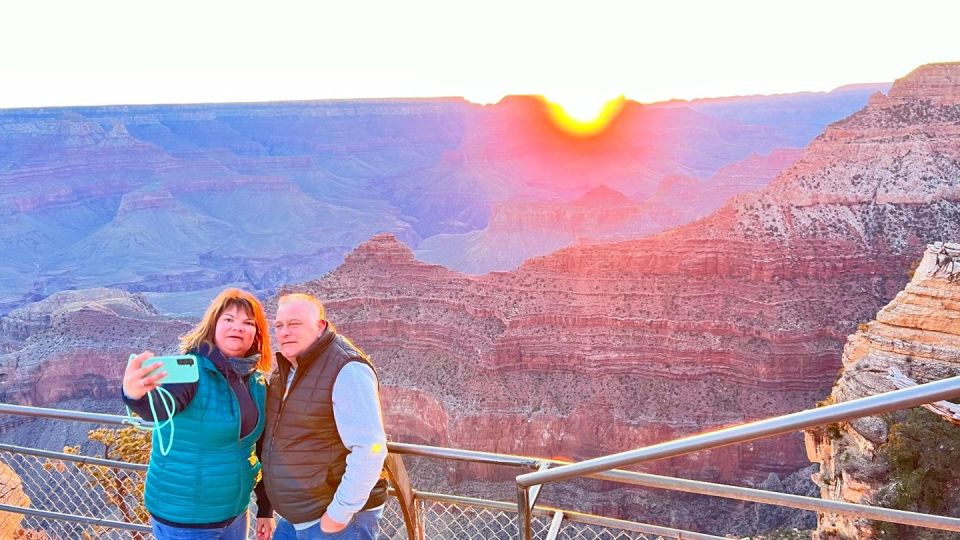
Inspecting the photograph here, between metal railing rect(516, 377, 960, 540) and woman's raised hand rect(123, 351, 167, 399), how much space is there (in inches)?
84.9

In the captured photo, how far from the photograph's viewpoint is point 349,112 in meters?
135

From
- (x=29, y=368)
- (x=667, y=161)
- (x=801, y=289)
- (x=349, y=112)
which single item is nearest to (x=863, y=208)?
(x=801, y=289)

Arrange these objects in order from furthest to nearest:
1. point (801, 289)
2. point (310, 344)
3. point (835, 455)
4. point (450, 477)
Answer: point (801, 289)
point (450, 477)
point (835, 455)
point (310, 344)

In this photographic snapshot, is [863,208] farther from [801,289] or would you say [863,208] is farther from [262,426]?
[262,426]

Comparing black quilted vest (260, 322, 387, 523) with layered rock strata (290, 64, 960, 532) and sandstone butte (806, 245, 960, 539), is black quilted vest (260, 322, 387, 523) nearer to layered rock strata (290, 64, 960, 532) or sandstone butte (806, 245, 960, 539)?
sandstone butte (806, 245, 960, 539)

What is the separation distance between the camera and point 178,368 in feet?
13.5

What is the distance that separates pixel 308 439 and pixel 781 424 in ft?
8.76

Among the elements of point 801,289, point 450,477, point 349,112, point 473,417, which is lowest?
point 450,477

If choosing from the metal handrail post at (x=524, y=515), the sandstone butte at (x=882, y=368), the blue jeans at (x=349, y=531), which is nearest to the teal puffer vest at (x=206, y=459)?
the blue jeans at (x=349, y=531)

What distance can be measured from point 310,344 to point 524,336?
2389 centimetres

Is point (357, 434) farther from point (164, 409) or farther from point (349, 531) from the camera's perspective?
point (164, 409)

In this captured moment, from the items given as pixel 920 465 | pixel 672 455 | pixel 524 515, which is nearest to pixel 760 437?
pixel 672 455

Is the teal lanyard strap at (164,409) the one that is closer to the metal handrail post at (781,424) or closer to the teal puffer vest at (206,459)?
the teal puffer vest at (206,459)

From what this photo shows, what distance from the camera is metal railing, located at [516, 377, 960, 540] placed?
2.54 meters
